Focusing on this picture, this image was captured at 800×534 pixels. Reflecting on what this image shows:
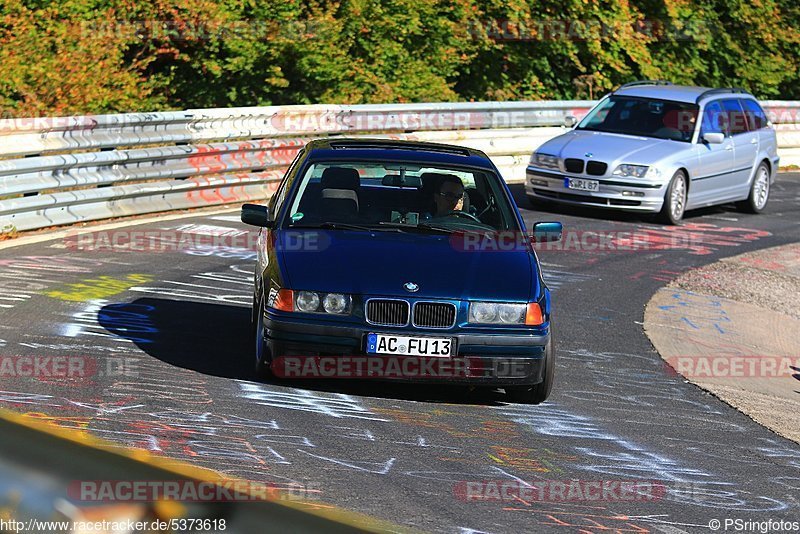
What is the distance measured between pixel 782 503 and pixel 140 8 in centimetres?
1620

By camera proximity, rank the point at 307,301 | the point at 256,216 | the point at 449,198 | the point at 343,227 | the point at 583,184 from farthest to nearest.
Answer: the point at 583,184 < the point at 449,198 < the point at 256,216 < the point at 343,227 < the point at 307,301

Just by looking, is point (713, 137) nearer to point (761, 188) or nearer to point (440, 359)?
point (761, 188)

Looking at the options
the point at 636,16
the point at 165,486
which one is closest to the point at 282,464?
the point at 165,486

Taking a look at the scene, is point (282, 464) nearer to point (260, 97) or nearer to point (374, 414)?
point (374, 414)

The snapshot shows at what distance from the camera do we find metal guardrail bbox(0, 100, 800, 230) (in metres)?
13.6

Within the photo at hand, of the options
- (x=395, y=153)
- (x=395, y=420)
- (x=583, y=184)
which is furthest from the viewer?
(x=583, y=184)

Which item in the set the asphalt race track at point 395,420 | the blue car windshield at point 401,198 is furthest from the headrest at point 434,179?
the asphalt race track at point 395,420

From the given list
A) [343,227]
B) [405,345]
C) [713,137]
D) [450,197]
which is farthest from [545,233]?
[713,137]

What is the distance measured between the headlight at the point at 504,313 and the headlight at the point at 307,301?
90 centimetres

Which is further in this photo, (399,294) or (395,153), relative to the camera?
(395,153)

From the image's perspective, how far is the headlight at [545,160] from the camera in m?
17.5

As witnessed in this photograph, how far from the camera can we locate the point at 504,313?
7582 millimetres

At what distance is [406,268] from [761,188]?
1323 centimetres

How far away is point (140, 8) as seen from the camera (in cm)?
2038
